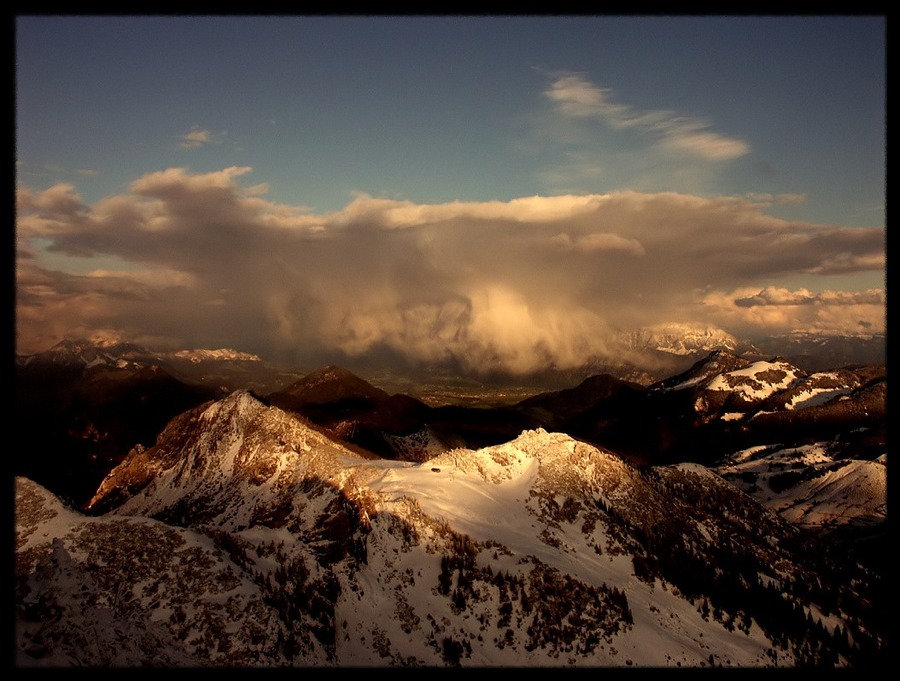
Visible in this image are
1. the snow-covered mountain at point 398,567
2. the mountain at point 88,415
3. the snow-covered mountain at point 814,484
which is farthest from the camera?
the snow-covered mountain at point 814,484

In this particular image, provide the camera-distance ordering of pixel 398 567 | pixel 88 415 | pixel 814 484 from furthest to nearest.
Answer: pixel 814 484, pixel 88 415, pixel 398 567

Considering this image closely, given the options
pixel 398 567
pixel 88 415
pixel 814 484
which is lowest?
pixel 814 484

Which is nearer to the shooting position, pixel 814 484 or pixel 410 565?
pixel 410 565

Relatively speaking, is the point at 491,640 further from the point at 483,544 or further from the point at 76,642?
the point at 76,642

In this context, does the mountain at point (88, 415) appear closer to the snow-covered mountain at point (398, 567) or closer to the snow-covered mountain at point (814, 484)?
the snow-covered mountain at point (398, 567)

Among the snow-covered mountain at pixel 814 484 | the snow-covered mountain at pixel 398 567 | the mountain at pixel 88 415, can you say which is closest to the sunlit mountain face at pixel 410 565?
the snow-covered mountain at pixel 398 567

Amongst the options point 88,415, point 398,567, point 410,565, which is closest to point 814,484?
point 410,565

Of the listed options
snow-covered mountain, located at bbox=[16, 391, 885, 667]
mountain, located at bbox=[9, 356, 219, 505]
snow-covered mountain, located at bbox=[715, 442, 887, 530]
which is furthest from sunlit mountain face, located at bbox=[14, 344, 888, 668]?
mountain, located at bbox=[9, 356, 219, 505]

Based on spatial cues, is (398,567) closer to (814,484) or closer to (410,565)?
(410,565)

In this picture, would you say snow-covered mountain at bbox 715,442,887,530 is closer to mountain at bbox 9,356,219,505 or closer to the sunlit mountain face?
the sunlit mountain face
